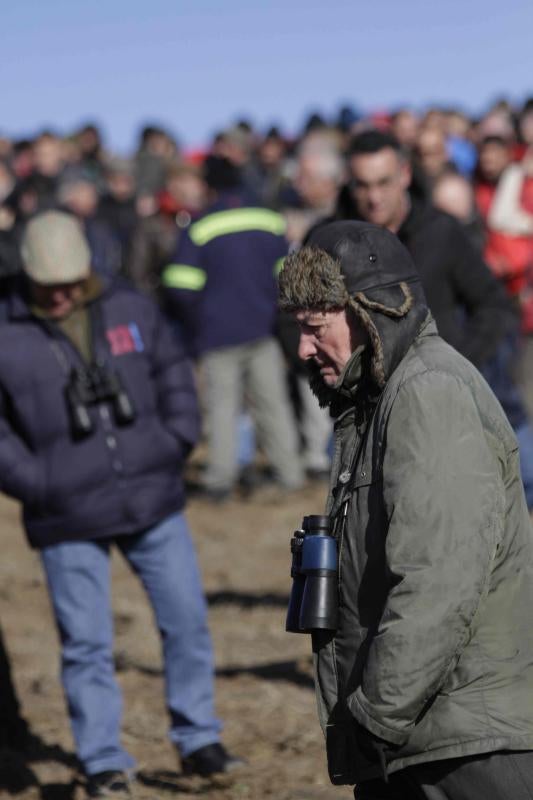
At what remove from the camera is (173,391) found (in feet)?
18.6

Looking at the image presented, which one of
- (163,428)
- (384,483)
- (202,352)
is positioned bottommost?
(202,352)

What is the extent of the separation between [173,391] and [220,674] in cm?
213

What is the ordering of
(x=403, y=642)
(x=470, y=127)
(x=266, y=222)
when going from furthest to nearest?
(x=470, y=127) → (x=266, y=222) → (x=403, y=642)

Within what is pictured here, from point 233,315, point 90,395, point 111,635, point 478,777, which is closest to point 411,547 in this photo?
point 478,777

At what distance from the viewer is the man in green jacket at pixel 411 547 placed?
9.66 ft

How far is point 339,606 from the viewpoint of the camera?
322cm

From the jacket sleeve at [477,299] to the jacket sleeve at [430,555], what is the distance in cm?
260

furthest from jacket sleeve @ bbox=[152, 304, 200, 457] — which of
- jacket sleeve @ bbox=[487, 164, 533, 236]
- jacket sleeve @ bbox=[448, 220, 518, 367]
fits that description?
jacket sleeve @ bbox=[487, 164, 533, 236]

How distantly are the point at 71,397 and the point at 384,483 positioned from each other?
2466 mm

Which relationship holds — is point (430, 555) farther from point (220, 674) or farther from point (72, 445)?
point (220, 674)

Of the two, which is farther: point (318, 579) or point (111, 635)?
point (111, 635)

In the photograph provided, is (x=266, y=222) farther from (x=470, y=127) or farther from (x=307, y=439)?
(x=470, y=127)

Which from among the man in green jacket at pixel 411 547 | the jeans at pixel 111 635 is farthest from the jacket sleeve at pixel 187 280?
the man in green jacket at pixel 411 547

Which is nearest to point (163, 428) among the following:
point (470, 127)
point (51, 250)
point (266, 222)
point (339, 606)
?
point (51, 250)
